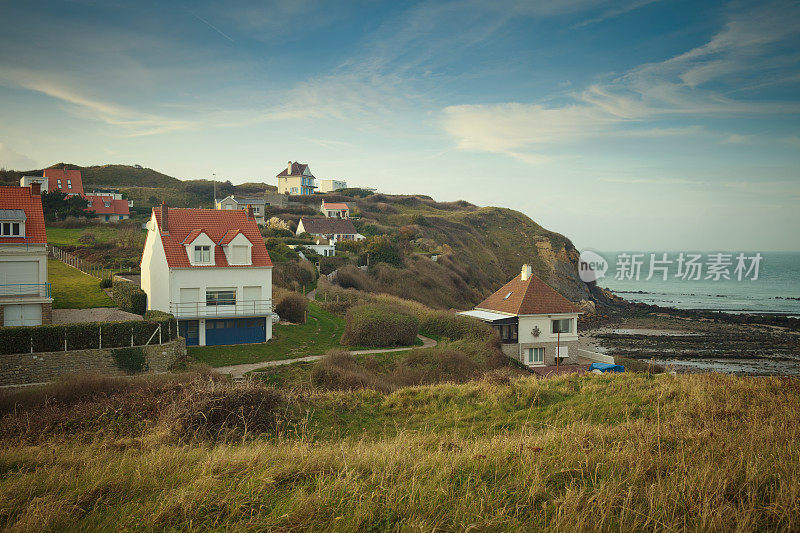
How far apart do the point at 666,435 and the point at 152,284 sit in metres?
28.2

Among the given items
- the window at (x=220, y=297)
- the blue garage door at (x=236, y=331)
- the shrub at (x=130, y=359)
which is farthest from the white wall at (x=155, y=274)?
the shrub at (x=130, y=359)

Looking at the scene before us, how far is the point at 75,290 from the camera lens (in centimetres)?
3073

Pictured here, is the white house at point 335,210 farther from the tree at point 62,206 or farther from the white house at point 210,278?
→ the white house at point 210,278

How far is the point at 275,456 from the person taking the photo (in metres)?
6.29

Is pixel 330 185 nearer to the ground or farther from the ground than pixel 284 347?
farther from the ground

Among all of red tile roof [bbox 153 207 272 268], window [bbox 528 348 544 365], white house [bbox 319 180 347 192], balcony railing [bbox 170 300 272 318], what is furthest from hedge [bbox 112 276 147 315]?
white house [bbox 319 180 347 192]

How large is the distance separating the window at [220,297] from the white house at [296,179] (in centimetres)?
7490

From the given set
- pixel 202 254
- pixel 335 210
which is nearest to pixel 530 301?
pixel 202 254

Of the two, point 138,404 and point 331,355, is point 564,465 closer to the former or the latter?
point 138,404

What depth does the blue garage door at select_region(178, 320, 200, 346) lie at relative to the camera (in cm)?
2620

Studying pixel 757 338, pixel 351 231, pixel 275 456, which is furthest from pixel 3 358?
pixel 757 338

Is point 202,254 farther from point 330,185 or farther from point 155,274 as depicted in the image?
point 330,185

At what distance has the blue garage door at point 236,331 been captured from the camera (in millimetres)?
26828

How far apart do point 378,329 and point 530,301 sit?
10743 millimetres
